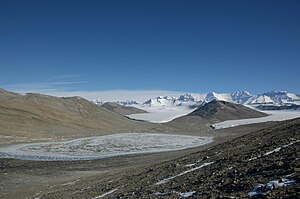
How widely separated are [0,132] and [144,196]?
3821 inches

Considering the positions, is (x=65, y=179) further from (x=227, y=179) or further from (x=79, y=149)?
(x=79, y=149)

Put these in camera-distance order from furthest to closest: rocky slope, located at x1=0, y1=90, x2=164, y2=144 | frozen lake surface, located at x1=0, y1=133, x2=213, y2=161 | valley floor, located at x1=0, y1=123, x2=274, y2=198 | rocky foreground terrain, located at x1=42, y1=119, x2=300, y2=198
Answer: rocky slope, located at x1=0, y1=90, x2=164, y2=144, frozen lake surface, located at x1=0, y1=133, x2=213, y2=161, valley floor, located at x1=0, y1=123, x2=274, y2=198, rocky foreground terrain, located at x1=42, y1=119, x2=300, y2=198

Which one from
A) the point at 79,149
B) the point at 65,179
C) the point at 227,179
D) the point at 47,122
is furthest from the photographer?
the point at 47,122

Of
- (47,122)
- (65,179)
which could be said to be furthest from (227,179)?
(47,122)

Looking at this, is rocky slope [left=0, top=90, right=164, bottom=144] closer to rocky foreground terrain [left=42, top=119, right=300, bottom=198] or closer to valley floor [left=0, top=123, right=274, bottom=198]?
valley floor [left=0, top=123, right=274, bottom=198]

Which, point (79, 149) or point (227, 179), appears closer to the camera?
point (227, 179)

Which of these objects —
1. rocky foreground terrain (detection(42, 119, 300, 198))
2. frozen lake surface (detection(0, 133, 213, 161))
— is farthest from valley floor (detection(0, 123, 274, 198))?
frozen lake surface (detection(0, 133, 213, 161))

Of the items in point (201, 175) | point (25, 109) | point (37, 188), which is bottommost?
point (37, 188)

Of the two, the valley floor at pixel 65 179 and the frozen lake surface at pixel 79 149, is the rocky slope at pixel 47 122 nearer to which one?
the frozen lake surface at pixel 79 149

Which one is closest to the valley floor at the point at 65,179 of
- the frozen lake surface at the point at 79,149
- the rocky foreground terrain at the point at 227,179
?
the rocky foreground terrain at the point at 227,179

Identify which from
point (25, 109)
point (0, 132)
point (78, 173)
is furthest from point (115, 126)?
point (78, 173)

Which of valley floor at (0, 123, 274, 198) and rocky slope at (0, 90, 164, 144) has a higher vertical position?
rocky slope at (0, 90, 164, 144)

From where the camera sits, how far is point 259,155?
21.0 metres

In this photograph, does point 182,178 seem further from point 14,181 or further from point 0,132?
point 0,132
